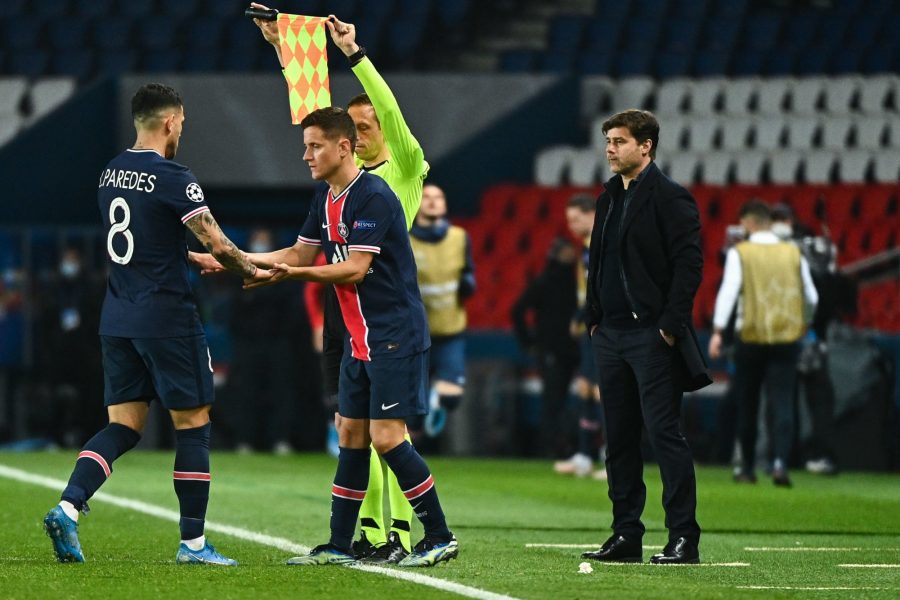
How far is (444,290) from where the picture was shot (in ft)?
40.6

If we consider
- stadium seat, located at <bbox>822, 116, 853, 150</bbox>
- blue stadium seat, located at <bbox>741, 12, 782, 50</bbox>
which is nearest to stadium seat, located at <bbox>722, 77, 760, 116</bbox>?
blue stadium seat, located at <bbox>741, 12, 782, 50</bbox>

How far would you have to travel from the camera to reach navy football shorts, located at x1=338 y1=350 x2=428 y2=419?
6.89m

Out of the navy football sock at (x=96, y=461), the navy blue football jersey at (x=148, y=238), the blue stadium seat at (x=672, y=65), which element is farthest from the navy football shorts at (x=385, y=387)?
the blue stadium seat at (x=672, y=65)

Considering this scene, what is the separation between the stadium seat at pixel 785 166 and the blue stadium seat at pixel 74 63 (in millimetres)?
8166

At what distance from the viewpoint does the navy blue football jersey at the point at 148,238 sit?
6.98 metres

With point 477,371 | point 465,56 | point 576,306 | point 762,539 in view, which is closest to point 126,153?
point 762,539

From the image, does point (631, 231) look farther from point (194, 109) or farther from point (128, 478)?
point (194, 109)

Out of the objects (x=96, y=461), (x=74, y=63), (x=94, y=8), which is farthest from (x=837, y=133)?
(x=96, y=461)

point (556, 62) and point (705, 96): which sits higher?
point (556, 62)

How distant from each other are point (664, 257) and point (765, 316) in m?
5.44

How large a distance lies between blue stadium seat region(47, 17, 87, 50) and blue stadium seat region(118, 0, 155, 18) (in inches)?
19.4

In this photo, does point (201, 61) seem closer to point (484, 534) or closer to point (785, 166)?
point (785, 166)

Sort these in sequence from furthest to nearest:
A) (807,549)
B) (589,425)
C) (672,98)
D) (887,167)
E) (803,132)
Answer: (672,98), (803,132), (887,167), (589,425), (807,549)

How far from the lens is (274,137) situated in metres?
19.0
